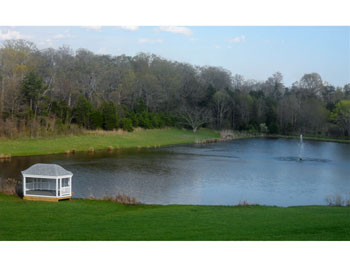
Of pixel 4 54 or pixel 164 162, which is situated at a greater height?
pixel 4 54

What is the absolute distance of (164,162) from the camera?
33000mm

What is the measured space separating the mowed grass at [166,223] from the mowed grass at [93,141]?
21136 mm

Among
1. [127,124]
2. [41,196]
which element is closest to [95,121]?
[127,124]

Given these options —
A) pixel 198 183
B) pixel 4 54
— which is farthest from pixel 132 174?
pixel 4 54

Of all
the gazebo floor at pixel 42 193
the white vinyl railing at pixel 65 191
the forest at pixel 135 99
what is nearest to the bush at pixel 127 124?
the forest at pixel 135 99

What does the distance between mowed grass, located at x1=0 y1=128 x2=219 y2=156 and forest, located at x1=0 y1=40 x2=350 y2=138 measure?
1.58 meters

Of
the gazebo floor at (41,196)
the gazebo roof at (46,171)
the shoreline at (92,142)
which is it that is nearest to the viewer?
the gazebo floor at (41,196)

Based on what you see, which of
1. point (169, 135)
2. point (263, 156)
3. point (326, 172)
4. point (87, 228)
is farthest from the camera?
point (169, 135)

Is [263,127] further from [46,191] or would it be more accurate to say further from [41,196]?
[41,196]

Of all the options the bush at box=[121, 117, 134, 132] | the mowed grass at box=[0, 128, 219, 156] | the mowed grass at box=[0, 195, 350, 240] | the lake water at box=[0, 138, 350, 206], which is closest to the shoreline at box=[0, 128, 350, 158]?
the mowed grass at box=[0, 128, 219, 156]

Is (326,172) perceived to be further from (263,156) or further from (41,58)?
(41,58)

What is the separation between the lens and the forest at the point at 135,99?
4294 centimetres

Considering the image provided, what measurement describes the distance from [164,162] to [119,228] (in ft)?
69.7

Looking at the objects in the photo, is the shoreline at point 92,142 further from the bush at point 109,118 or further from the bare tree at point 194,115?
the bare tree at point 194,115
